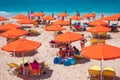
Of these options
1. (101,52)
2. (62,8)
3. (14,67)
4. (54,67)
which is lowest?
(54,67)

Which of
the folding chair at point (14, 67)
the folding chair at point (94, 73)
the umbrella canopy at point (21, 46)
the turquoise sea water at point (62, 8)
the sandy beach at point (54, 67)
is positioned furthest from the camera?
the turquoise sea water at point (62, 8)

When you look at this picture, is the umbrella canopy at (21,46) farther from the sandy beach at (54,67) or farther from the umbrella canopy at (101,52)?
the umbrella canopy at (101,52)

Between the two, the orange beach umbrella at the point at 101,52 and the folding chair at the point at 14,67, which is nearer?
the orange beach umbrella at the point at 101,52

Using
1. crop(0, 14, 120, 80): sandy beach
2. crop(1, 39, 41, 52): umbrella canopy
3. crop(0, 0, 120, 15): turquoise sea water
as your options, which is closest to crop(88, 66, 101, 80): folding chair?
crop(0, 14, 120, 80): sandy beach

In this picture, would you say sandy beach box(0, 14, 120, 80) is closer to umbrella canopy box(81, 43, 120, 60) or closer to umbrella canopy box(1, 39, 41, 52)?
umbrella canopy box(1, 39, 41, 52)

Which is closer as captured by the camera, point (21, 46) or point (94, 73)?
point (94, 73)

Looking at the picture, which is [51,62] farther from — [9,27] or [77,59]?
[9,27]

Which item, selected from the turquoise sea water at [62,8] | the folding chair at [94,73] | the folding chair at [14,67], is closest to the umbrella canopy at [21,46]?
the folding chair at [14,67]

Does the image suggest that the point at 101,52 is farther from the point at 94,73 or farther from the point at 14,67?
the point at 14,67

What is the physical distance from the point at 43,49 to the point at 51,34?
5743 millimetres

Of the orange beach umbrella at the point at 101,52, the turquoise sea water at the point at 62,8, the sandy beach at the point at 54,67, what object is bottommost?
the sandy beach at the point at 54,67

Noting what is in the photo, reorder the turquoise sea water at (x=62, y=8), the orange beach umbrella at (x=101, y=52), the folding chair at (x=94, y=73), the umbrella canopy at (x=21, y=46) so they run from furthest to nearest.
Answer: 1. the turquoise sea water at (x=62, y=8)
2. the umbrella canopy at (x=21, y=46)
3. the folding chair at (x=94, y=73)
4. the orange beach umbrella at (x=101, y=52)

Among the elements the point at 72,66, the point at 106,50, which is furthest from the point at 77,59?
the point at 106,50

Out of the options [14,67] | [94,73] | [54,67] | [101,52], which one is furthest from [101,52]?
[14,67]
